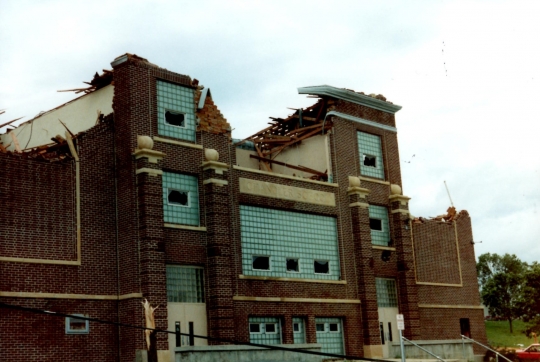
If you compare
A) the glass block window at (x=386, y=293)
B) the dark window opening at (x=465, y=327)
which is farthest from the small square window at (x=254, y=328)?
the dark window opening at (x=465, y=327)

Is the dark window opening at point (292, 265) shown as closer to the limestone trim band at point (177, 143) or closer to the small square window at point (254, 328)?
the small square window at point (254, 328)

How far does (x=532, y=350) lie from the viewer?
44.5 m

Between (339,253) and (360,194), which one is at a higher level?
(360,194)

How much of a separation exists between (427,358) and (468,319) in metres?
7.74

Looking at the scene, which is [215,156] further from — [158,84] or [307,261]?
[307,261]

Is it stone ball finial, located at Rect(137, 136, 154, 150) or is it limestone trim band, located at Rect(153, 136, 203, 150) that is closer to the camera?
stone ball finial, located at Rect(137, 136, 154, 150)

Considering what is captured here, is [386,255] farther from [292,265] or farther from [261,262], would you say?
[261,262]

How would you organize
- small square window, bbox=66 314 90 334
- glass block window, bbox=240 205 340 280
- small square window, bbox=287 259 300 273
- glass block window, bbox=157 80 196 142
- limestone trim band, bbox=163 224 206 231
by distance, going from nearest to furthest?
1. small square window, bbox=66 314 90 334
2. limestone trim band, bbox=163 224 206 231
3. glass block window, bbox=157 80 196 142
4. glass block window, bbox=240 205 340 280
5. small square window, bbox=287 259 300 273

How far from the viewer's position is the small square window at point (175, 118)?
29125 millimetres

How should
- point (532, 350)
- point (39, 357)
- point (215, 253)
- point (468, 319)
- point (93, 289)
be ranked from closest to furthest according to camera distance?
1. point (39, 357)
2. point (93, 289)
3. point (215, 253)
4. point (468, 319)
5. point (532, 350)

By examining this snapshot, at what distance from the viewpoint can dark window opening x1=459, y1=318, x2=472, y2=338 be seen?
41.2 metres

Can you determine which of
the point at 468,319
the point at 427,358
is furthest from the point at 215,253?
the point at 468,319

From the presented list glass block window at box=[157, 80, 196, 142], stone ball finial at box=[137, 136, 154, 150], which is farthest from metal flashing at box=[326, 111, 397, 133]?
stone ball finial at box=[137, 136, 154, 150]

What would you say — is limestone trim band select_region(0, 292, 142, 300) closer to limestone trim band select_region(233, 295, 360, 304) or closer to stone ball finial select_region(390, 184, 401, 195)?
limestone trim band select_region(233, 295, 360, 304)
